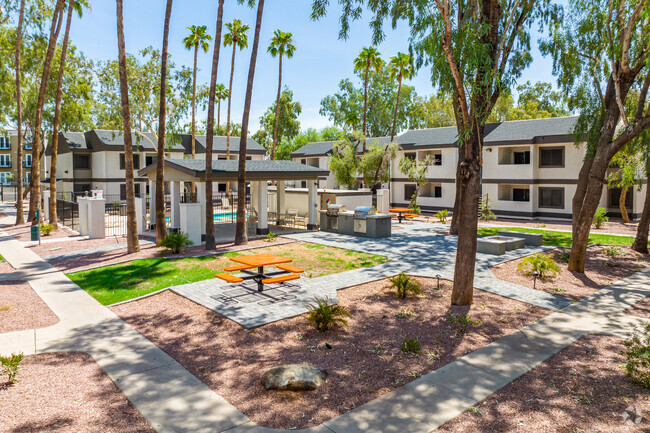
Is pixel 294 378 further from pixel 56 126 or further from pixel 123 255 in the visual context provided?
pixel 56 126

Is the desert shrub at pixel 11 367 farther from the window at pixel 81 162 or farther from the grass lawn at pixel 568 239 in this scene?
the window at pixel 81 162

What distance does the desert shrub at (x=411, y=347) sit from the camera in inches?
323

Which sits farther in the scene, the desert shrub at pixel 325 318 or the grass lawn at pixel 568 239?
the grass lawn at pixel 568 239

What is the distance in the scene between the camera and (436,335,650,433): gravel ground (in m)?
5.74

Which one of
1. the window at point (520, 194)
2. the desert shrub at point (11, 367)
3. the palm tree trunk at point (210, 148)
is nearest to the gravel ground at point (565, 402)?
the desert shrub at point (11, 367)

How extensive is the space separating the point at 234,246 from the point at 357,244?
5.37 metres

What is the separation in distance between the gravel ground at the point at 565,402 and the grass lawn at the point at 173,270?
789 cm

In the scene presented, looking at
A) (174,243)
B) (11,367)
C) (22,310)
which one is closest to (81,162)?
(174,243)

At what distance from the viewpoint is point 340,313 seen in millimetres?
9508

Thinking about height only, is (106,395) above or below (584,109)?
below

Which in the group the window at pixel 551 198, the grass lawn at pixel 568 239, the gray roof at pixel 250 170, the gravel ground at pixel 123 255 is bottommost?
the gravel ground at pixel 123 255

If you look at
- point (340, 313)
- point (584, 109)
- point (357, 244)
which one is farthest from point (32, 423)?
point (584, 109)

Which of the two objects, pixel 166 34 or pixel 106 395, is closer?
pixel 106 395

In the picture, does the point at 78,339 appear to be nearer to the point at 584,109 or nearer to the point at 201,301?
the point at 201,301
